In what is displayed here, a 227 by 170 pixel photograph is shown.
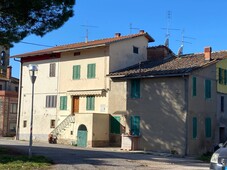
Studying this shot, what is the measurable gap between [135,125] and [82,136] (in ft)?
15.2

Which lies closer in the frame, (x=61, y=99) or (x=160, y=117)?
(x=160, y=117)

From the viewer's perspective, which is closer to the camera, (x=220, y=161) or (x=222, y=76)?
(x=220, y=161)

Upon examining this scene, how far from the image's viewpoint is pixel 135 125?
29219 millimetres

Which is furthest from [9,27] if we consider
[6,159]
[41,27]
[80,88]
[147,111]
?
[80,88]

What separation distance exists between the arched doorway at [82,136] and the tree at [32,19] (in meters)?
12.6

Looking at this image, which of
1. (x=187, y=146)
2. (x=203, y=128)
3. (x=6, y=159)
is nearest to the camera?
(x=6, y=159)

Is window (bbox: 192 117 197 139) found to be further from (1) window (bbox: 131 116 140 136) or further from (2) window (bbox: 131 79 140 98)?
(2) window (bbox: 131 79 140 98)

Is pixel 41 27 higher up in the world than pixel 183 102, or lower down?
higher up

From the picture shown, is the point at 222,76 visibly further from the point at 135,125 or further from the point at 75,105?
the point at 75,105

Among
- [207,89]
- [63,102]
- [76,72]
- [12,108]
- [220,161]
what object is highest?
[76,72]

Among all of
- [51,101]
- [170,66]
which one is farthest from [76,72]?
[170,66]

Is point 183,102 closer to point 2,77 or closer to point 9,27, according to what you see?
point 9,27

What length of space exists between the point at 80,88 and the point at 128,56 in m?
4.86

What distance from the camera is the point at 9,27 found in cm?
1972
